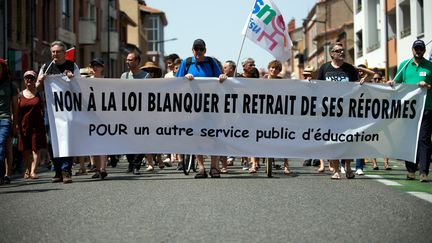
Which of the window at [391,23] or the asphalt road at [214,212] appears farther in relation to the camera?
the window at [391,23]

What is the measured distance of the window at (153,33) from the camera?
108794mm

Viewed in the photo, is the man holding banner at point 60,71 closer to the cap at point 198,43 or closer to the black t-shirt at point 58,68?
the black t-shirt at point 58,68

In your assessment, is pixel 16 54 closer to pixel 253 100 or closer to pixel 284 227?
pixel 253 100

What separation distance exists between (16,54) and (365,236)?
26774mm

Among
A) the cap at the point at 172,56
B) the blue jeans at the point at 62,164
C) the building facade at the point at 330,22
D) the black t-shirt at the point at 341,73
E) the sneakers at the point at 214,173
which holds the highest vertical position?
the building facade at the point at 330,22

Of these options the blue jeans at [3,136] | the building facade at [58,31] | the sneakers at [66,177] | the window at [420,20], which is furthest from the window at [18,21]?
the sneakers at [66,177]

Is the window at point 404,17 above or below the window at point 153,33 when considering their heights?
below

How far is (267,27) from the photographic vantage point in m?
15.8

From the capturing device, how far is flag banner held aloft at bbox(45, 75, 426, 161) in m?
12.7

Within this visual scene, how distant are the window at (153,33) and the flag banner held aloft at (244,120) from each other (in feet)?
315

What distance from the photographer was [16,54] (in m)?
31.8

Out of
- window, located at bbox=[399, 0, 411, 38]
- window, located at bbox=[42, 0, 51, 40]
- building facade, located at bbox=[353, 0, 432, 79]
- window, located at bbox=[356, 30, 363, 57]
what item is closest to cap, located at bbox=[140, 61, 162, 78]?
building facade, located at bbox=[353, 0, 432, 79]

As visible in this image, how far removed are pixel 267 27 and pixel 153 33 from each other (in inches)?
3741

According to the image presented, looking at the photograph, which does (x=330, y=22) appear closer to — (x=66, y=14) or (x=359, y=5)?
(x=359, y=5)
